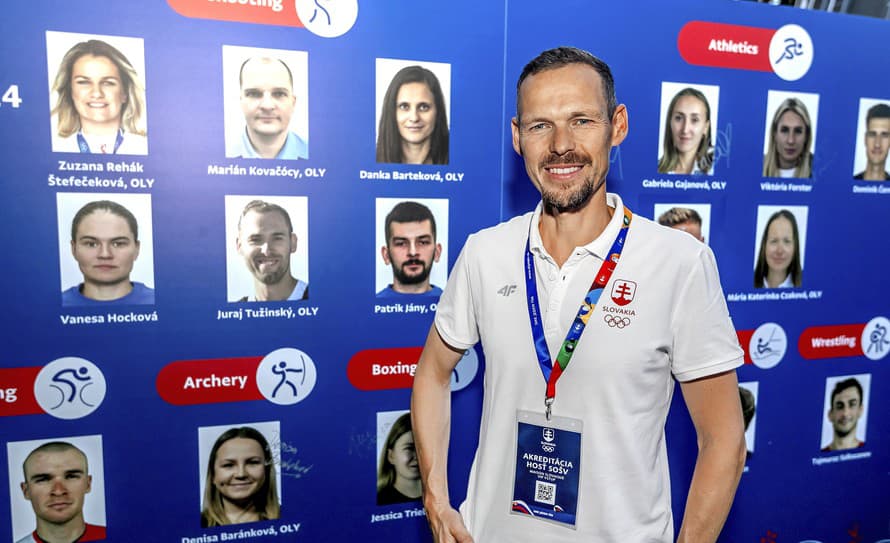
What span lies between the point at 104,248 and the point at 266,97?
0.61 metres

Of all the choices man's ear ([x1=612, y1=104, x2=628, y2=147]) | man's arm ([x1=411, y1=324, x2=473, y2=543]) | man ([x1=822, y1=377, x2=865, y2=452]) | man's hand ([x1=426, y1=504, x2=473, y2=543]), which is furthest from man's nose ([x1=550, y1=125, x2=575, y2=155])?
man ([x1=822, y1=377, x2=865, y2=452])

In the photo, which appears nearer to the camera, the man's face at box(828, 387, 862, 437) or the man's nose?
the man's nose

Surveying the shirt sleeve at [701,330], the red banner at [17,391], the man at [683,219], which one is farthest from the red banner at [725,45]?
the red banner at [17,391]

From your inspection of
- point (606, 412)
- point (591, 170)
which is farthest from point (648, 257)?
point (606, 412)

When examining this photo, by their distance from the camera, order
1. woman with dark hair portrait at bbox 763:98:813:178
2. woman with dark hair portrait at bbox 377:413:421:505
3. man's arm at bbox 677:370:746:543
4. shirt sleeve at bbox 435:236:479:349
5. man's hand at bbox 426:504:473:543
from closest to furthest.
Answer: man's arm at bbox 677:370:746:543 < man's hand at bbox 426:504:473:543 < shirt sleeve at bbox 435:236:479:349 < woman with dark hair portrait at bbox 377:413:421:505 < woman with dark hair portrait at bbox 763:98:813:178

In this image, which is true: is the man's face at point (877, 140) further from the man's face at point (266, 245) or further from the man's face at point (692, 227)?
the man's face at point (266, 245)

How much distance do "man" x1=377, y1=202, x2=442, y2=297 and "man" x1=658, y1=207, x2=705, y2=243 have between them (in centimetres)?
81

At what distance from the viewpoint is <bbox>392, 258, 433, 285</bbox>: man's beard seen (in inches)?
76.5

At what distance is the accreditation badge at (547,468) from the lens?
46.1 inches

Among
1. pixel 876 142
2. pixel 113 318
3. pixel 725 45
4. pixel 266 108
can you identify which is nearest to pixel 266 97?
pixel 266 108

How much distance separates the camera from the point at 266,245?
1.82m

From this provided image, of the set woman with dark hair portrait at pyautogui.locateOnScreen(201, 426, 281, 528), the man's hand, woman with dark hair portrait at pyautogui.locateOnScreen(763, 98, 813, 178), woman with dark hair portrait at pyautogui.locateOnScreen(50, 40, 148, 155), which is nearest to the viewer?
the man's hand

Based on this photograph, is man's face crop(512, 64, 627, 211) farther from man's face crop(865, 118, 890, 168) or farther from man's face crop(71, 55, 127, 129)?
man's face crop(865, 118, 890, 168)

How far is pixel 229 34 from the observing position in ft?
5.68
